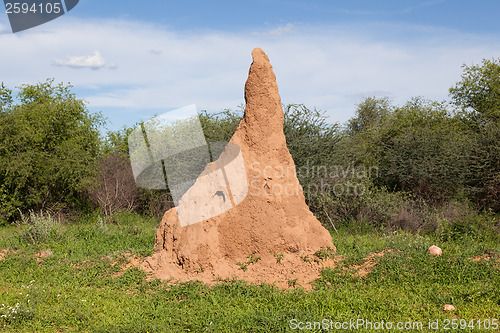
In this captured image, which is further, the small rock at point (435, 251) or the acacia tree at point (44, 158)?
the acacia tree at point (44, 158)

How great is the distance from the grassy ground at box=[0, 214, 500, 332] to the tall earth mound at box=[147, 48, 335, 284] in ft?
1.40

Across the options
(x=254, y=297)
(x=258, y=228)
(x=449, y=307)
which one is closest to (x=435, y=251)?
(x=449, y=307)

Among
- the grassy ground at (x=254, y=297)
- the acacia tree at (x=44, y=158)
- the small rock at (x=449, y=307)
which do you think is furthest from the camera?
the acacia tree at (x=44, y=158)

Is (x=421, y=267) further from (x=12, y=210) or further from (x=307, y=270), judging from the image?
(x=12, y=210)

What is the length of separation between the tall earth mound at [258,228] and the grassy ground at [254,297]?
43 centimetres

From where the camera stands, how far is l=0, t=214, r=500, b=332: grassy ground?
5562 mm

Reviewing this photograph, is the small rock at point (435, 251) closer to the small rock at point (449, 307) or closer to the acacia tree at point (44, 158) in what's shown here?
the small rock at point (449, 307)

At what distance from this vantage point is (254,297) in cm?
648

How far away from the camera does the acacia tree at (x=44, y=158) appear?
48.1ft

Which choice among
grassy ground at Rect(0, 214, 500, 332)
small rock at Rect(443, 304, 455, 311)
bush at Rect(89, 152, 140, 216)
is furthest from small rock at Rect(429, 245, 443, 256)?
bush at Rect(89, 152, 140, 216)

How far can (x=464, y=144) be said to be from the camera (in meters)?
15.8

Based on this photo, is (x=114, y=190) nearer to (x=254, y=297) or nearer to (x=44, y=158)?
(x=44, y=158)

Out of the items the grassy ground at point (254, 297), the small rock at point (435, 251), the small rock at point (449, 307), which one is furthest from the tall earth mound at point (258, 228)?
the small rock at point (449, 307)

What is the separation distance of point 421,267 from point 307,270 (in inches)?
74.2
